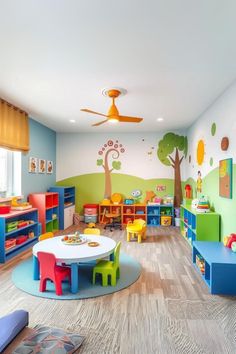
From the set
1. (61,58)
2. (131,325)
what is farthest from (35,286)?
(61,58)

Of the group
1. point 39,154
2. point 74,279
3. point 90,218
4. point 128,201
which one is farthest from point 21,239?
point 128,201

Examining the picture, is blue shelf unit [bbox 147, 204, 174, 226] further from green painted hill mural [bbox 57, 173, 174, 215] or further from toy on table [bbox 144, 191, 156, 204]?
green painted hill mural [bbox 57, 173, 174, 215]

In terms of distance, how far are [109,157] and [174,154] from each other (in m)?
1.92

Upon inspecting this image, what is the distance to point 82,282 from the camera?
3.06m

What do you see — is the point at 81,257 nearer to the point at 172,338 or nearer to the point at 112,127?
the point at 172,338

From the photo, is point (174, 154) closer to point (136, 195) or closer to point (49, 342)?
point (136, 195)

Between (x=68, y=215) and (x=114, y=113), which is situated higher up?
(x=114, y=113)

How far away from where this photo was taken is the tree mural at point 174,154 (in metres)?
6.71

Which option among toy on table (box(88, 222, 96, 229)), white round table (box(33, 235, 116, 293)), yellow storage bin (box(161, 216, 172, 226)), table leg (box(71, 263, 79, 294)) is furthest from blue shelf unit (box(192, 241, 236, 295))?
toy on table (box(88, 222, 96, 229))

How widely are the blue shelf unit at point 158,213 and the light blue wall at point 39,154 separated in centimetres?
297

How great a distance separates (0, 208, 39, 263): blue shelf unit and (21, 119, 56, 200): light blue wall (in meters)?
0.51

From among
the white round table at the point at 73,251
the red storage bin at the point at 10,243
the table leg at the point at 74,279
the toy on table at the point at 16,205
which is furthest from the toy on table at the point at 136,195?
the table leg at the point at 74,279

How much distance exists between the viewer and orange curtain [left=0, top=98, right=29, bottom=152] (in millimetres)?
4133

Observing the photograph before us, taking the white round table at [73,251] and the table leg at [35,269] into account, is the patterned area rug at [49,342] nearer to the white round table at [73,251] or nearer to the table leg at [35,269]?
the white round table at [73,251]
